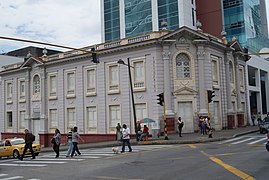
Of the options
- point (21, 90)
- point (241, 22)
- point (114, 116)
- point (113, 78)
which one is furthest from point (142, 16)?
point (114, 116)

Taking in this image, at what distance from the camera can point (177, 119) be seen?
1167 inches

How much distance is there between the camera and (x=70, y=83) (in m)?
36.7

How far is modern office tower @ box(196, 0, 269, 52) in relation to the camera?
202 ft

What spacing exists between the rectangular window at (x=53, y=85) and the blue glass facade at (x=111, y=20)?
103 ft

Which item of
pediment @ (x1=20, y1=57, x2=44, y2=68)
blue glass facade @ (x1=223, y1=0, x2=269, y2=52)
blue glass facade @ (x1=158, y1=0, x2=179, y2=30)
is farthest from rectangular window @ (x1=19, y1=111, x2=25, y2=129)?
blue glass facade @ (x1=223, y1=0, x2=269, y2=52)

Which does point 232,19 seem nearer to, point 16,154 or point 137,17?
point 137,17

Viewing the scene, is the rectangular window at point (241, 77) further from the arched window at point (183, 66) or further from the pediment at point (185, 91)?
the pediment at point (185, 91)

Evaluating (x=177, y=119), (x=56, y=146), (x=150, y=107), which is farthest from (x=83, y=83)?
(x=56, y=146)

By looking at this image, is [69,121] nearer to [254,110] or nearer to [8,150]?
[8,150]

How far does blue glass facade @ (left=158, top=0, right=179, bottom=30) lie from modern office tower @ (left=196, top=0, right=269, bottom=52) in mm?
6372

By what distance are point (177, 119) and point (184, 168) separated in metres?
18.3

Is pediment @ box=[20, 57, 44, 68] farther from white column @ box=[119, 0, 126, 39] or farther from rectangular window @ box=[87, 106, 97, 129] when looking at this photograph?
white column @ box=[119, 0, 126, 39]

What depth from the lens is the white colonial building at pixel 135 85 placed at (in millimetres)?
29953

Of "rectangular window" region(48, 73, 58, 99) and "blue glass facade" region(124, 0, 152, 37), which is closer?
"rectangular window" region(48, 73, 58, 99)
